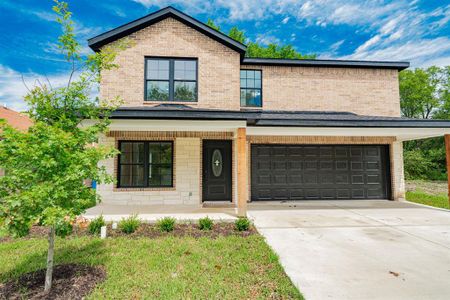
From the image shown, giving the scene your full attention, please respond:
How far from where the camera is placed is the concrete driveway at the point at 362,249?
3.22 meters

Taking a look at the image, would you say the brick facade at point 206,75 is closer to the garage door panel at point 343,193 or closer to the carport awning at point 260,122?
the carport awning at point 260,122

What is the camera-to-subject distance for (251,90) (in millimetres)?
10469

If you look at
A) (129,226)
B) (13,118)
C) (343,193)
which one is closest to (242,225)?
(129,226)

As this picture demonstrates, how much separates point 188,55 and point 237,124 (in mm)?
4203

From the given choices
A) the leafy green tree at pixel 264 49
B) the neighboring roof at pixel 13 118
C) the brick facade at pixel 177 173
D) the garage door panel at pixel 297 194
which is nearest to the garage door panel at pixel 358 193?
the garage door panel at pixel 297 194

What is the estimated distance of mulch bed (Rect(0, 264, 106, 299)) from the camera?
3010 millimetres

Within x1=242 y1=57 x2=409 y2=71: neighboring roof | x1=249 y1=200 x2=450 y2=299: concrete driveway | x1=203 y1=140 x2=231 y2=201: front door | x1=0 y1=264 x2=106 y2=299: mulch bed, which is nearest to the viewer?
x1=0 y1=264 x2=106 y2=299: mulch bed

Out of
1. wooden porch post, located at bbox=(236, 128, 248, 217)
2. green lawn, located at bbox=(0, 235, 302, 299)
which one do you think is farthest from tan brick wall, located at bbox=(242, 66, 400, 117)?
green lawn, located at bbox=(0, 235, 302, 299)

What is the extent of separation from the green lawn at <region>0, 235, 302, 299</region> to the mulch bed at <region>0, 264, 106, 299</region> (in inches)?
6.4

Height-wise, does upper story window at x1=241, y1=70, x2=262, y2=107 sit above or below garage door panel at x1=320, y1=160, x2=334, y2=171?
above

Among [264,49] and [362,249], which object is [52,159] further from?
[264,49]

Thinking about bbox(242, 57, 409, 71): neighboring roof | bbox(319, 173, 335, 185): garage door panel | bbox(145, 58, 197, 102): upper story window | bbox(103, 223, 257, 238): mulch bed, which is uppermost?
bbox(242, 57, 409, 71): neighboring roof

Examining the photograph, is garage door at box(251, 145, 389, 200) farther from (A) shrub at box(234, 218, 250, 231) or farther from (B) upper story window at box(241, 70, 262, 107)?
(A) shrub at box(234, 218, 250, 231)

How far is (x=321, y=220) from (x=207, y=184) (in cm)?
436
